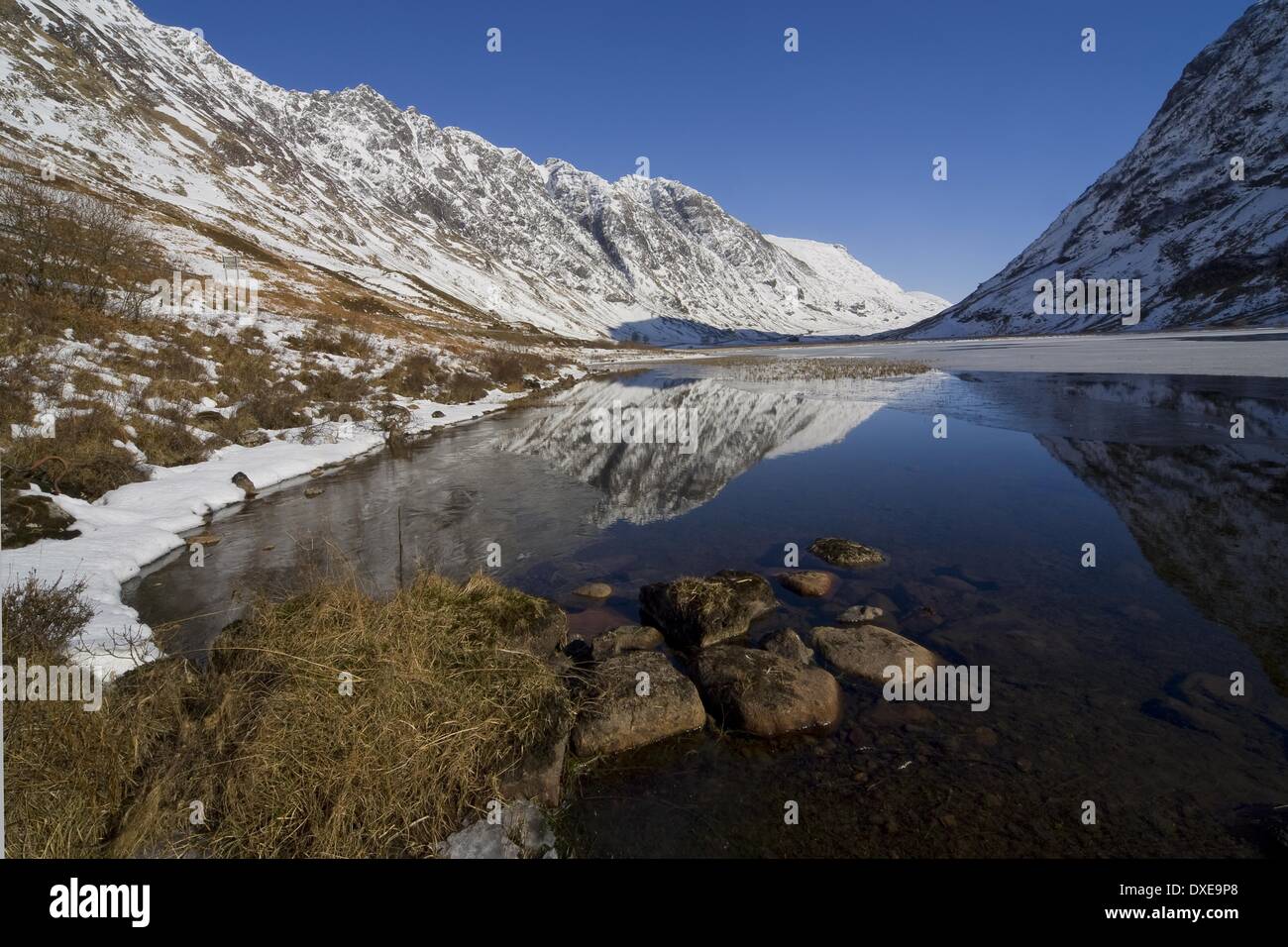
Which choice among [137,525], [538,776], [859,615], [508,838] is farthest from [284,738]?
[137,525]

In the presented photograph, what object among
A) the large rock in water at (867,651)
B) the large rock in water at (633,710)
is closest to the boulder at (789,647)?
the large rock in water at (867,651)

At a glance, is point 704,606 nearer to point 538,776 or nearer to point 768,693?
point 768,693

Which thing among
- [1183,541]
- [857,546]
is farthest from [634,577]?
[1183,541]

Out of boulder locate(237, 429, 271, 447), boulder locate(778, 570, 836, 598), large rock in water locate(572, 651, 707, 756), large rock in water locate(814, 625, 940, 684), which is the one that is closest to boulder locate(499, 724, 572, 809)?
large rock in water locate(572, 651, 707, 756)

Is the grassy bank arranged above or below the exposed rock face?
below

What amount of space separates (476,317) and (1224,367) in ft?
344

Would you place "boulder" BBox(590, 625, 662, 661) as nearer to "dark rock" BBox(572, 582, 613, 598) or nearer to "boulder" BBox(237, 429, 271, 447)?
"dark rock" BBox(572, 582, 613, 598)

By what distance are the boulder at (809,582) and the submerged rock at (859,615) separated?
687 millimetres

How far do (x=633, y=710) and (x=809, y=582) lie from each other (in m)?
4.25

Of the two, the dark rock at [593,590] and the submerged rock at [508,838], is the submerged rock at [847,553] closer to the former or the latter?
the dark rock at [593,590]

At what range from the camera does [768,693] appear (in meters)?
6.34

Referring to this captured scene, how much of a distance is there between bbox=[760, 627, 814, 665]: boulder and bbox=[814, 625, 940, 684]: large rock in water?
275mm

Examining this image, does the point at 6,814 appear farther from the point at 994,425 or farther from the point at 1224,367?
the point at 1224,367

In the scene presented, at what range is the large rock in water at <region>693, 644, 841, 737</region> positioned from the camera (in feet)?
20.4
